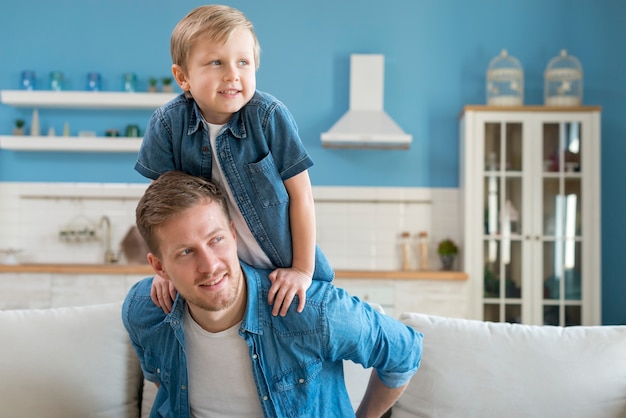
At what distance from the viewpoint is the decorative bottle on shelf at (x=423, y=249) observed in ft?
18.2

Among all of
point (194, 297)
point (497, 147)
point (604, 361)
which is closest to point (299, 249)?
point (194, 297)

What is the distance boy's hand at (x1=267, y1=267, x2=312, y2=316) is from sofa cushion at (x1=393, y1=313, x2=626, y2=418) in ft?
2.05

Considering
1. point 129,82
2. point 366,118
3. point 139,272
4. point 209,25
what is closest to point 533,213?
point 366,118

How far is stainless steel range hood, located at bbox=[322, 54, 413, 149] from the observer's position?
210 inches

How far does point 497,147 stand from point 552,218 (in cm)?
62

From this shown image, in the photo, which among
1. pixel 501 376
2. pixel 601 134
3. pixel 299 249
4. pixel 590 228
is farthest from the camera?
pixel 601 134

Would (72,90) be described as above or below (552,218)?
above

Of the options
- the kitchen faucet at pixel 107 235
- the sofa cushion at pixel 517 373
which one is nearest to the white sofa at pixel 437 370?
the sofa cushion at pixel 517 373

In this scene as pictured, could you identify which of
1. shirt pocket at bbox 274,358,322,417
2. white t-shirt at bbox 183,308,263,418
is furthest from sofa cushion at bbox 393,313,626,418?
white t-shirt at bbox 183,308,263,418

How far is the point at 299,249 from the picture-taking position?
191 centimetres

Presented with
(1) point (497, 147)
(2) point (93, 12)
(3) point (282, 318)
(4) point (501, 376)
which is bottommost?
(4) point (501, 376)

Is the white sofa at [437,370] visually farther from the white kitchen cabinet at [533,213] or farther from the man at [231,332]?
the white kitchen cabinet at [533,213]

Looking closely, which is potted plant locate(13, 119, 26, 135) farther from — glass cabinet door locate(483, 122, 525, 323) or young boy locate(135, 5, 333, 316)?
young boy locate(135, 5, 333, 316)

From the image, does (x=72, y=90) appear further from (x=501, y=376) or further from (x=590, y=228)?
(x=501, y=376)
